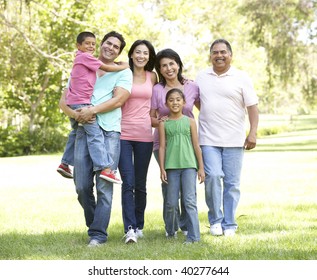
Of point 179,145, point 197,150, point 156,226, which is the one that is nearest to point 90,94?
point 179,145

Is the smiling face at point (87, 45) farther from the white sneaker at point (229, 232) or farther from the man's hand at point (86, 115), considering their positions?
the white sneaker at point (229, 232)

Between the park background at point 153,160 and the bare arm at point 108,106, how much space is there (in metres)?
1.33

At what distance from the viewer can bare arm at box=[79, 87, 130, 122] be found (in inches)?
275

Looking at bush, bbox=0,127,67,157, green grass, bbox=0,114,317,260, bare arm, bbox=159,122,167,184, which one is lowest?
bush, bbox=0,127,67,157

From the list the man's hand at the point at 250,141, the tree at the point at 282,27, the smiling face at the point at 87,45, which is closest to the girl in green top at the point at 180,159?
the man's hand at the point at 250,141

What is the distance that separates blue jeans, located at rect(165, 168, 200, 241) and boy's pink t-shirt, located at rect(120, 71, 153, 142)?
0.49 metres

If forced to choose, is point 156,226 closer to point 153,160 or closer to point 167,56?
point 167,56

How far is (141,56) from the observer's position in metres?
7.49

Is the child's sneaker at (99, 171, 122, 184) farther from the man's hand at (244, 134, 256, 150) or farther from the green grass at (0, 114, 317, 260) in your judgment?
the man's hand at (244, 134, 256, 150)

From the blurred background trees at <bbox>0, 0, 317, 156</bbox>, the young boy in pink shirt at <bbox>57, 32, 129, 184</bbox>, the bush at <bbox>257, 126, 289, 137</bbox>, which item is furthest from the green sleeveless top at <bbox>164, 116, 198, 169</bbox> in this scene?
the bush at <bbox>257, 126, 289, 137</bbox>

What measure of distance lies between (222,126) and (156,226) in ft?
5.48

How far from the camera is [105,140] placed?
7117 mm
